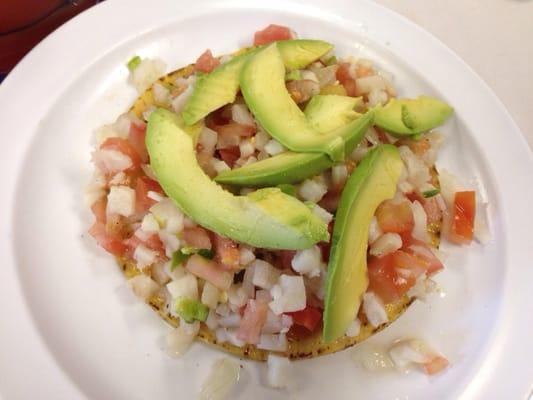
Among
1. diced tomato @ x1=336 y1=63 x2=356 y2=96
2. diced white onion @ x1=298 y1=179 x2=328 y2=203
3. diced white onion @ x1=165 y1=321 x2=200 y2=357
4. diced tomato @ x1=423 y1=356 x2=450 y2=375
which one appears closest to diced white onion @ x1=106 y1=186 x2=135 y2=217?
diced white onion @ x1=165 y1=321 x2=200 y2=357

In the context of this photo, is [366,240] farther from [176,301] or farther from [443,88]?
[443,88]

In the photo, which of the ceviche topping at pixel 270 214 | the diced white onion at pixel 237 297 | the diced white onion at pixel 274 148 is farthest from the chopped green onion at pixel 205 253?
the diced white onion at pixel 274 148

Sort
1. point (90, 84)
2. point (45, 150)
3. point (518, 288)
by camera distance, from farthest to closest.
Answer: point (90, 84) < point (45, 150) < point (518, 288)

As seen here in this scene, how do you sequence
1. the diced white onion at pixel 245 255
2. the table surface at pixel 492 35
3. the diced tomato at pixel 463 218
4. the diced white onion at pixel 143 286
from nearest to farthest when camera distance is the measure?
1. the diced white onion at pixel 245 255
2. the diced white onion at pixel 143 286
3. the diced tomato at pixel 463 218
4. the table surface at pixel 492 35

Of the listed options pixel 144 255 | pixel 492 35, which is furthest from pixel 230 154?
pixel 492 35

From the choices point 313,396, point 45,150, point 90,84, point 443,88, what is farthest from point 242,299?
point 443,88

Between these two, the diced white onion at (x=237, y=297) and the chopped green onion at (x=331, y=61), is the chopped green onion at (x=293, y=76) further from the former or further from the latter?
the diced white onion at (x=237, y=297)
